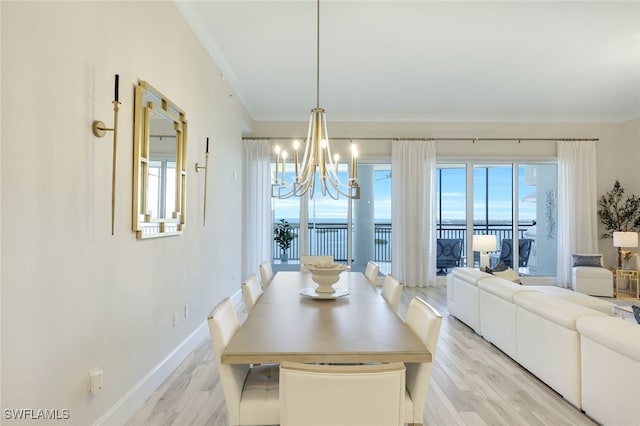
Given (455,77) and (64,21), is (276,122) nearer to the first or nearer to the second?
(455,77)

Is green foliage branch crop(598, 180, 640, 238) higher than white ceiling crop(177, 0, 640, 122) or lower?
A: lower

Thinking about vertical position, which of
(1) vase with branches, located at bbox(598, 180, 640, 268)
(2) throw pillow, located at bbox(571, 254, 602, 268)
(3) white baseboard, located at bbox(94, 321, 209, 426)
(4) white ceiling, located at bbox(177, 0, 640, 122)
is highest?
(4) white ceiling, located at bbox(177, 0, 640, 122)

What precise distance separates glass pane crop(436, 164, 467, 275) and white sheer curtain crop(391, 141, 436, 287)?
1.23 ft

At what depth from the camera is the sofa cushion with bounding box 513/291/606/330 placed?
7.82 feet

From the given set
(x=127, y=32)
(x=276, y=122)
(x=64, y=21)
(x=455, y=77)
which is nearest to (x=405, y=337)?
(x=64, y=21)

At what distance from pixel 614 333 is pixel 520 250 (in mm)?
5214

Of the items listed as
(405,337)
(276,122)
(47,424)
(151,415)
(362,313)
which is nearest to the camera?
(47,424)

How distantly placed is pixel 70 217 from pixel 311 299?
57.3 inches

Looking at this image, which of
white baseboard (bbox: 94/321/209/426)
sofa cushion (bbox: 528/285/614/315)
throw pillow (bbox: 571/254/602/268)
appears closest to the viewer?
white baseboard (bbox: 94/321/209/426)

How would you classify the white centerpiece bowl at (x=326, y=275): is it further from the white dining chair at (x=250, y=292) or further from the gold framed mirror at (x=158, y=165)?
the gold framed mirror at (x=158, y=165)

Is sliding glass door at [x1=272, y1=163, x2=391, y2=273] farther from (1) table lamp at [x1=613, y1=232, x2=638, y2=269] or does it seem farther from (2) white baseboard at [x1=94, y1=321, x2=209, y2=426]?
(1) table lamp at [x1=613, y1=232, x2=638, y2=269]

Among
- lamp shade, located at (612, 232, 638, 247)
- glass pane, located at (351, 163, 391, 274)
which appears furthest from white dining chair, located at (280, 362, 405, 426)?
lamp shade, located at (612, 232, 638, 247)

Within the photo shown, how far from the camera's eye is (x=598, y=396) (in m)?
2.14

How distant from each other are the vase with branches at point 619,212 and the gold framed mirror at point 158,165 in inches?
280
